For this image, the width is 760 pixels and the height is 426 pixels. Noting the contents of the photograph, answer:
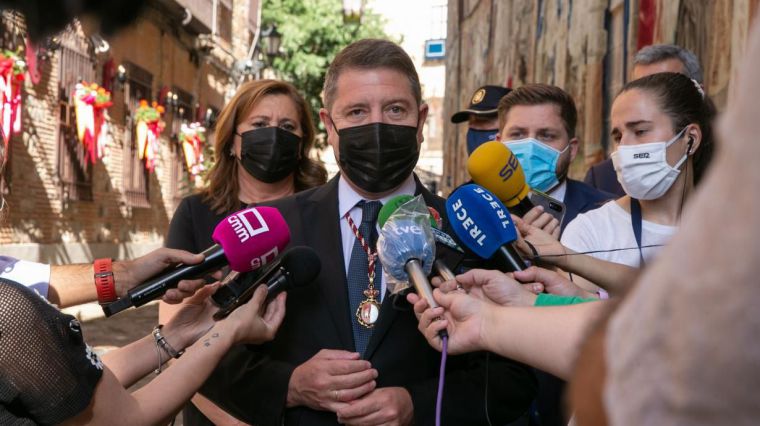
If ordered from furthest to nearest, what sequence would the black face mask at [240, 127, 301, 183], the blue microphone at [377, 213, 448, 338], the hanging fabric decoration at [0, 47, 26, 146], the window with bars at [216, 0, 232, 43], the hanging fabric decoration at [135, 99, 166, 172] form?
the window with bars at [216, 0, 232, 43]
the hanging fabric decoration at [135, 99, 166, 172]
the hanging fabric decoration at [0, 47, 26, 146]
the black face mask at [240, 127, 301, 183]
the blue microphone at [377, 213, 448, 338]

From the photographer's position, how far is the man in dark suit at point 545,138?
3514mm

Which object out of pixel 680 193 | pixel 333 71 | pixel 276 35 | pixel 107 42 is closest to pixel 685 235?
pixel 107 42

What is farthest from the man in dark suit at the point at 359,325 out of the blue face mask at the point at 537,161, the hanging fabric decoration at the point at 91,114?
the hanging fabric decoration at the point at 91,114

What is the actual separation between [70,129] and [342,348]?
1157cm

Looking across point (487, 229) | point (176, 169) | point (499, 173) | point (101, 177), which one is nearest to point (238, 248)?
point (487, 229)

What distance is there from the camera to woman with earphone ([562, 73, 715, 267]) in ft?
8.83

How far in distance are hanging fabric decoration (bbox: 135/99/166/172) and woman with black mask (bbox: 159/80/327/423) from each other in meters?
11.4

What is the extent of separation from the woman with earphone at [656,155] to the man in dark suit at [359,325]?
0.65 m

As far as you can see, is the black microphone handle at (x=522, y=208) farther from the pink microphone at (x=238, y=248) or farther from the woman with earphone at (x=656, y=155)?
the pink microphone at (x=238, y=248)

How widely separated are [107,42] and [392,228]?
4.52 feet

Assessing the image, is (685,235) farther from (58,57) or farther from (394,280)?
(58,57)

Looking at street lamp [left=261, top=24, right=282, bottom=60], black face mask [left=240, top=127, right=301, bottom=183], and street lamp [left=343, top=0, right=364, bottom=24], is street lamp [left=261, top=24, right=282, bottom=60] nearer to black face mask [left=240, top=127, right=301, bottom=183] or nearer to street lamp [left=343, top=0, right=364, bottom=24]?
street lamp [left=343, top=0, right=364, bottom=24]

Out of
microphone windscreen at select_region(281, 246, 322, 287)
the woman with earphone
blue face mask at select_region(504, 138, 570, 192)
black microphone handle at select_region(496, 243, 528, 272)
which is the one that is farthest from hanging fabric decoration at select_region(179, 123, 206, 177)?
black microphone handle at select_region(496, 243, 528, 272)

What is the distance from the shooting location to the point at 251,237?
85.1 inches
